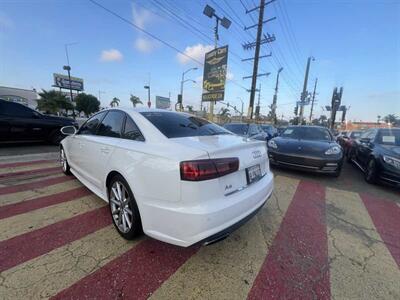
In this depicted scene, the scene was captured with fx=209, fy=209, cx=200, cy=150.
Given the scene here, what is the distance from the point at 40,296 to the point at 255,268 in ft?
6.12

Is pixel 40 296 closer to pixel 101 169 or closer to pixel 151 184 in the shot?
pixel 151 184

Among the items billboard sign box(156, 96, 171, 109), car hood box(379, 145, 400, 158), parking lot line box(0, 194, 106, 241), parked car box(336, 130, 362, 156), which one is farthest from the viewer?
billboard sign box(156, 96, 171, 109)

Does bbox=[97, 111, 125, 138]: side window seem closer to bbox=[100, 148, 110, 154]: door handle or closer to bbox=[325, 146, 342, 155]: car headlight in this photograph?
bbox=[100, 148, 110, 154]: door handle

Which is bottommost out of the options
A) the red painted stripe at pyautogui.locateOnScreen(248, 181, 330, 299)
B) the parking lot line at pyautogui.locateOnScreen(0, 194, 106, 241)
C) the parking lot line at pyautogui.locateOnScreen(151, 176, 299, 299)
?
the red painted stripe at pyautogui.locateOnScreen(248, 181, 330, 299)

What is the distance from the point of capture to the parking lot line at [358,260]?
1887 mm

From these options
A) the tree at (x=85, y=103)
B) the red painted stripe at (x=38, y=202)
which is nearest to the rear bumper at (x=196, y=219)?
the red painted stripe at (x=38, y=202)

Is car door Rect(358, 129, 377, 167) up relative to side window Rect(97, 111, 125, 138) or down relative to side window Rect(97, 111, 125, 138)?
down

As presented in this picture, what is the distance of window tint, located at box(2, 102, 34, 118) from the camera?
7.27 metres

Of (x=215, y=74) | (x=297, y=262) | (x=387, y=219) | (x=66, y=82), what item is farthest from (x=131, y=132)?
(x=66, y=82)

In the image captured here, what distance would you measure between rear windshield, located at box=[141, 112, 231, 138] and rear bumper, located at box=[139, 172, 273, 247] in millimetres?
810

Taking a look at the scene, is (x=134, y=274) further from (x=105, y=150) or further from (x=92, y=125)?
(x=92, y=125)

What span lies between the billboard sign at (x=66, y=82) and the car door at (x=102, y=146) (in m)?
61.4

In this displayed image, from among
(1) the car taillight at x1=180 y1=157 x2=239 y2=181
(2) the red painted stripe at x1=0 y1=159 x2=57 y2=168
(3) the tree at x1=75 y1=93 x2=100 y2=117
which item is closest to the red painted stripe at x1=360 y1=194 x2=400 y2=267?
(1) the car taillight at x1=180 y1=157 x2=239 y2=181

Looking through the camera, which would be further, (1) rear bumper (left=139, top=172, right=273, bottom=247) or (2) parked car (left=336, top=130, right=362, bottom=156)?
(2) parked car (left=336, top=130, right=362, bottom=156)
